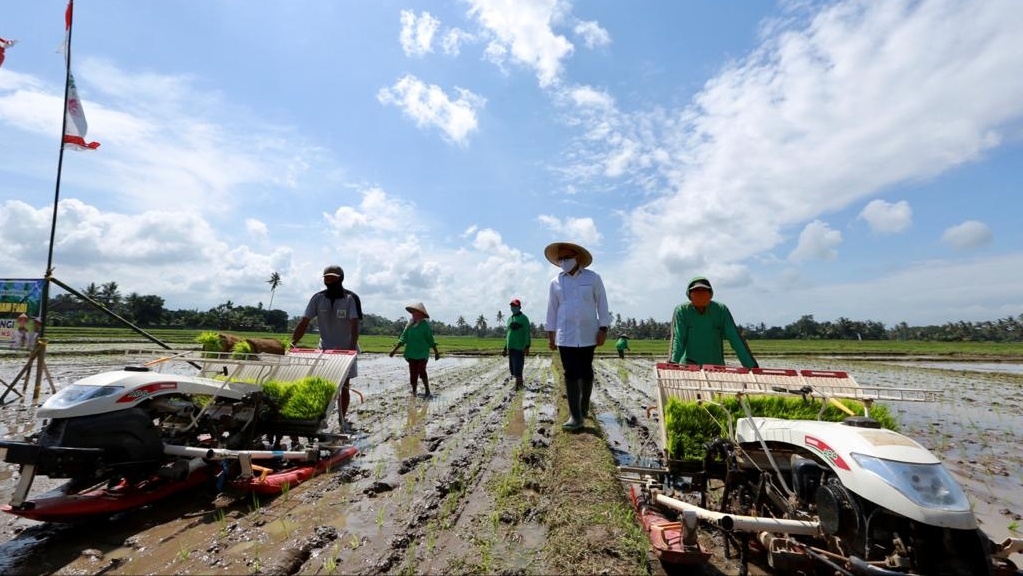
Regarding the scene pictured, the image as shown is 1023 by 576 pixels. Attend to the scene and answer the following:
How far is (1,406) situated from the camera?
23.1ft

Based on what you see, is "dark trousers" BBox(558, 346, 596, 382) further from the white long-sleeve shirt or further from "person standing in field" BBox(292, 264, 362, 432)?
"person standing in field" BBox(292, 264, 362, 432)

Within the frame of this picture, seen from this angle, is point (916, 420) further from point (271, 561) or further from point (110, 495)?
point (110, 495)

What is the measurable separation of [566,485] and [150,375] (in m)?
3.05

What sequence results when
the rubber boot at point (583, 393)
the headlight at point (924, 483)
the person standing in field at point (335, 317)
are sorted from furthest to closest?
1. the person standing in field at point (335, 317)
2. the rubber boot at point (583, 393)
3. the headlight at point (924, 483)

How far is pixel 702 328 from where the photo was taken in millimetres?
4531

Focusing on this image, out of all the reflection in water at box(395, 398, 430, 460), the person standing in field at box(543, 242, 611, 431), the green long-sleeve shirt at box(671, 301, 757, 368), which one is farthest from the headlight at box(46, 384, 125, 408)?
the green long-sleeve shirt at box(671, 301, 757, 368)

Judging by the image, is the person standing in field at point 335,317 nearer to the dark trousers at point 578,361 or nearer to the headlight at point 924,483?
the dark trousers at point 578,361

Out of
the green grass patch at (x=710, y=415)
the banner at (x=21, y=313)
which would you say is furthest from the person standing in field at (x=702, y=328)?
the banner at (x=21, y=313)

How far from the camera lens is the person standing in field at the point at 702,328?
14.7 ft

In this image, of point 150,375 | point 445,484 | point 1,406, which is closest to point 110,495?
point 150,375

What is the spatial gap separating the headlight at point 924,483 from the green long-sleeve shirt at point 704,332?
253cm

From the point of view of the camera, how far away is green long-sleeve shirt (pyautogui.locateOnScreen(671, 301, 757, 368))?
177 inches

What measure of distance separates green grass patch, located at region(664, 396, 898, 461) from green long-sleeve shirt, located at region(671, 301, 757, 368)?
3.30ft

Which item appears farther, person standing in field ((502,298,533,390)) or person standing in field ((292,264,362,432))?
person standing in field ((502,298,533,390))
